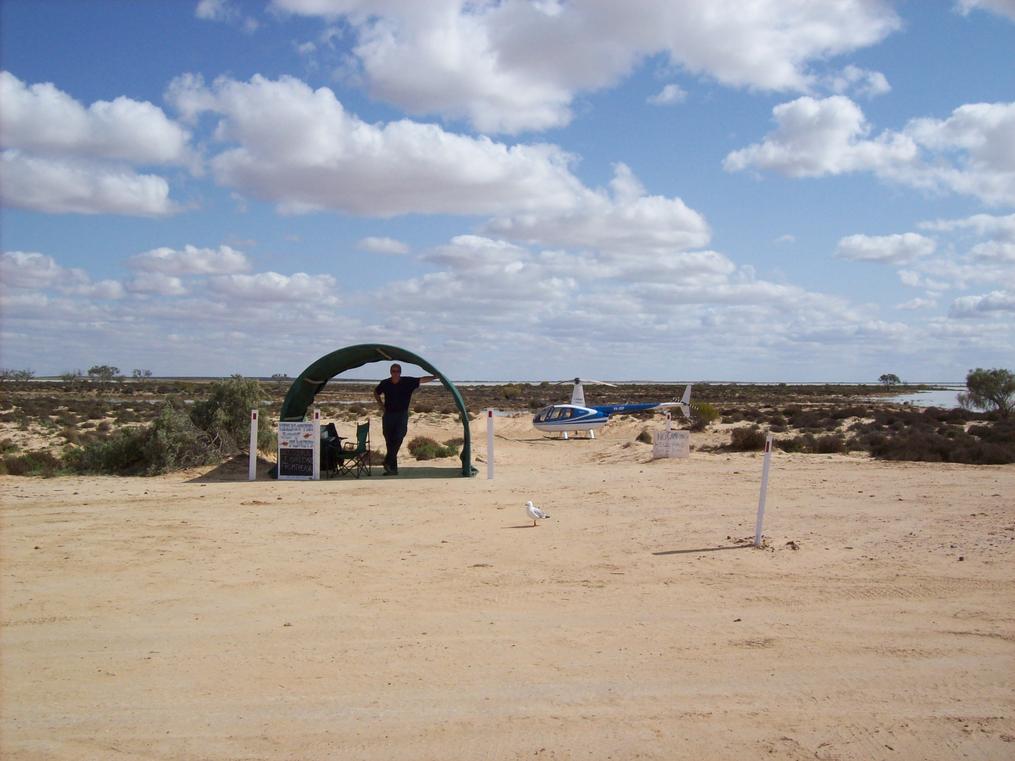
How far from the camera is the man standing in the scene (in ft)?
60.9

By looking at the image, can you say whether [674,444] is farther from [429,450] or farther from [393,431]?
[393,431]

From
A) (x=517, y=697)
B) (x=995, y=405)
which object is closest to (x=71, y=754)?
(x=517, y=697)

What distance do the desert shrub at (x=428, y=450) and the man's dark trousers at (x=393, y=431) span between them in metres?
4.02

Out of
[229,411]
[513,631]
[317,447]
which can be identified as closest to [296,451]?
[317,447]

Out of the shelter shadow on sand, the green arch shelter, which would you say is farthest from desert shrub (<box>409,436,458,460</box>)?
the shelter shadow on sand

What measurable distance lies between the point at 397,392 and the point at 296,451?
2.58 m

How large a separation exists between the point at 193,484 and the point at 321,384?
5.16 m

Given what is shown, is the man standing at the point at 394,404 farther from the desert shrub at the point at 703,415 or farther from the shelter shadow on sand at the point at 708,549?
the desert shrub at the point at 703,415

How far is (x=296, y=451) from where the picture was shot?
61.3 ft

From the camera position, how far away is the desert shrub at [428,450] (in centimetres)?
2367

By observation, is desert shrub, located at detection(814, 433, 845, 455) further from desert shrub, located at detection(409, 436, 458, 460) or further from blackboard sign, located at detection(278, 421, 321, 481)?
blackboard sign, located at detection(278, 421, 321, 481)

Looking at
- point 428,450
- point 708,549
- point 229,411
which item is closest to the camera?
point 708,549

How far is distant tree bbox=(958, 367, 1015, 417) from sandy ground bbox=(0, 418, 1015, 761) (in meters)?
42.1

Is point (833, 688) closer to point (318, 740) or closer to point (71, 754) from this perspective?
point (318, 740)
